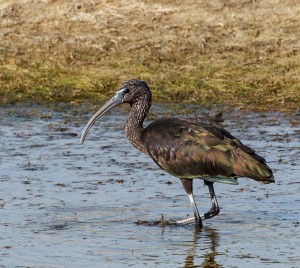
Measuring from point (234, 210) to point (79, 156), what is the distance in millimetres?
3481

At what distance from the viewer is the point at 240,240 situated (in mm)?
10508

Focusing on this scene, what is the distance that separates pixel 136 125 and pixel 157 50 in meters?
8.11

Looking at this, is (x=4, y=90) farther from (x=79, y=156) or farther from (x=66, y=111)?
(x=79, y=156)

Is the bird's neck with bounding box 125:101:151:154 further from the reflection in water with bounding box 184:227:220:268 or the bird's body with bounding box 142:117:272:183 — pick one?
the reflection in water with bounding box 184:227:220:268

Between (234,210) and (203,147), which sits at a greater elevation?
(203,147)

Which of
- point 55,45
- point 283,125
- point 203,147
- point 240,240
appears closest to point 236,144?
point 203,147

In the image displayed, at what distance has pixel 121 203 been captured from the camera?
12.1 meters

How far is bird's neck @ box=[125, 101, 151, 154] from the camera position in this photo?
11.7m

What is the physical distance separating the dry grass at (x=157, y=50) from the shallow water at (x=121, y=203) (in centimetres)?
129

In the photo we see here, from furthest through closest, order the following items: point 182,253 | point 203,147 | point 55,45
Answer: point 55,45, point 203,147, point 182,253

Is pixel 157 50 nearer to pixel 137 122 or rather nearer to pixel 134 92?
pixel 134 92

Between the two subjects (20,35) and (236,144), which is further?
(20,35)

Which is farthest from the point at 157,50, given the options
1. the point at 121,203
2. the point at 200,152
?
the point at 200,152


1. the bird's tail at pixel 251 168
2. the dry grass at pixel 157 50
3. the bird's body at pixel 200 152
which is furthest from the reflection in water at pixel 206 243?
the dry grass at pixel 157 50
